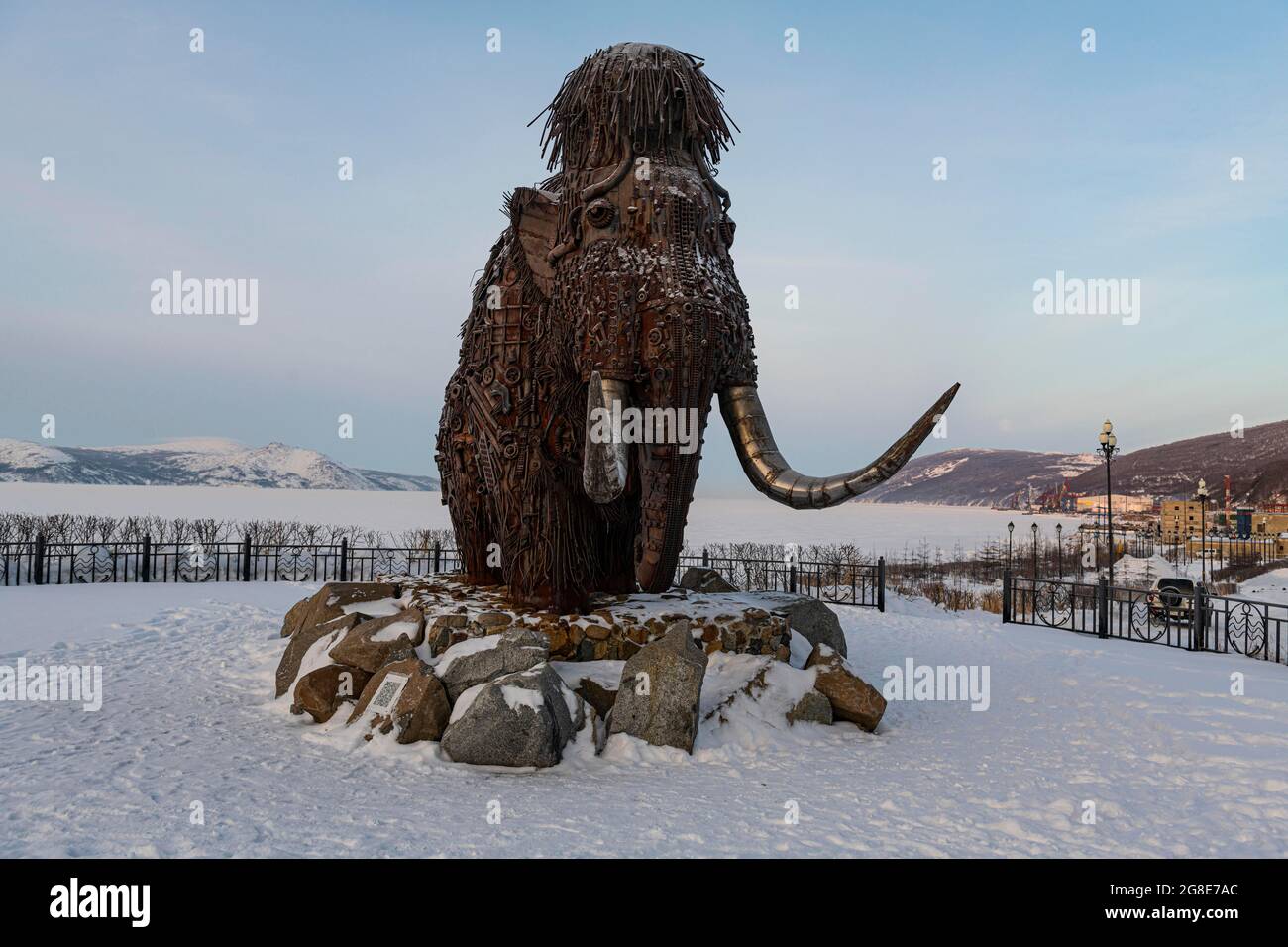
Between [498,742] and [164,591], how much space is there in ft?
33.5

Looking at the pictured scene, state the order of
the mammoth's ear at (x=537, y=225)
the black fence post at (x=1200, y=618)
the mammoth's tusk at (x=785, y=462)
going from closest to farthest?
the mammoth's tusk at (x=785, y=462), the mammoth's ear at (x=537, y=225), the black fence post at (x=1200, y=618)

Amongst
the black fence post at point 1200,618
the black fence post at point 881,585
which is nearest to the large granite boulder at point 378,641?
the black fence post at point 881,585

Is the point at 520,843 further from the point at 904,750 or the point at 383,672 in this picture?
the point at 904,750

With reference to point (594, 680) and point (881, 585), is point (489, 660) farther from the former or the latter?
point (881, 585)

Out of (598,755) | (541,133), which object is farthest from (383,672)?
(541,133)

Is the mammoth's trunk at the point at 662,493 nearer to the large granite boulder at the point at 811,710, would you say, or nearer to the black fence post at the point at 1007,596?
the large granite boulder at the point at 811,710

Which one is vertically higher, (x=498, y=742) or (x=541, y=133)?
(x=541, y=133)

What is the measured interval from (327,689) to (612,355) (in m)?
3.23

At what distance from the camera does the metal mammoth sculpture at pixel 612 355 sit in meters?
4.66

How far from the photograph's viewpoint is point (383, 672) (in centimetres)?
524

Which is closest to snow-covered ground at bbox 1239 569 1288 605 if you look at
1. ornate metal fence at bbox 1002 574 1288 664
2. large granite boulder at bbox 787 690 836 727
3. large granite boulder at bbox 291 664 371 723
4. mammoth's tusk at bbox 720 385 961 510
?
ornate metal fence at bbox 1002 574 1288 664

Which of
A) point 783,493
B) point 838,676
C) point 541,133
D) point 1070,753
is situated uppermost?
point 541,133

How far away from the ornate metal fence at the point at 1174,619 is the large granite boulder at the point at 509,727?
888cm
